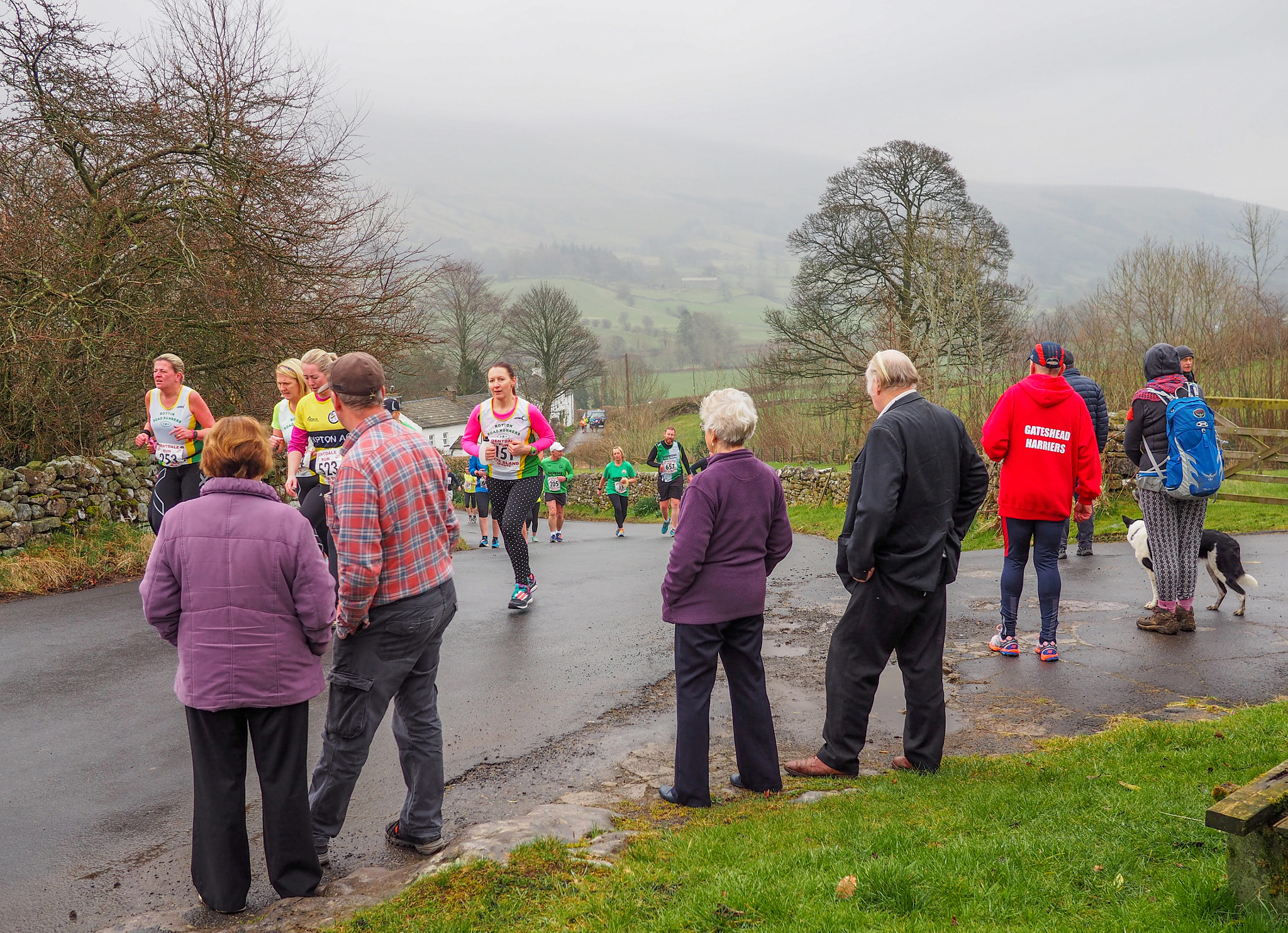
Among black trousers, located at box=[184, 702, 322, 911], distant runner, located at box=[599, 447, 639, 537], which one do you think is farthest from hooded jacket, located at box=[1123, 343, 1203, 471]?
distant runner, located at box=[599, 447, 639, 537]

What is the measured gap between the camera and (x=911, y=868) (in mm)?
3398

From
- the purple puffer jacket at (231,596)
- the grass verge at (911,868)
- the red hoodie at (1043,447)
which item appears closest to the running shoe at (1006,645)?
the red hoodie at (1043,447)

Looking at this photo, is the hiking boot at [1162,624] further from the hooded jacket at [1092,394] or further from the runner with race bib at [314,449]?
the runner with race bib at [314,449]

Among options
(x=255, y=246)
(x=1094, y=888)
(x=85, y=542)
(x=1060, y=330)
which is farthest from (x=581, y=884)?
(x=1060, y=330)

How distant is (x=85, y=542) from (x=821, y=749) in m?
10.9

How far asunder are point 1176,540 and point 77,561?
1219 centimetres

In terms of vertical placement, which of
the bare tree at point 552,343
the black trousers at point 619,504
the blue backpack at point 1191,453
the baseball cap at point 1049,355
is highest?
the bare tree at point 552,343

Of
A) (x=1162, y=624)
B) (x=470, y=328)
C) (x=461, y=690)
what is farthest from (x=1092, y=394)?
(x=470, y=328)

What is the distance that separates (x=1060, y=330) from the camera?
3130 cm

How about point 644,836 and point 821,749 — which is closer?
point 644,836

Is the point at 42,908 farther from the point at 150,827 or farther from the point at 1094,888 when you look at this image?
the point at 1094,888

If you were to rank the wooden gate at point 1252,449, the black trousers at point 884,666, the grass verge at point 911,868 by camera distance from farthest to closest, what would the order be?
the wooden gate at point 1252,449
the black trousers at point 884,666
the grass verge at point 911,868

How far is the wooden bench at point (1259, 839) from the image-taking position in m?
2.76

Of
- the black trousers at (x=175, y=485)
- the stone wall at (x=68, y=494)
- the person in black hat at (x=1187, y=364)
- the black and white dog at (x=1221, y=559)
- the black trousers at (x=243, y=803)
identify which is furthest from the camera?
→ the stone wall at (x=68, y=494)
